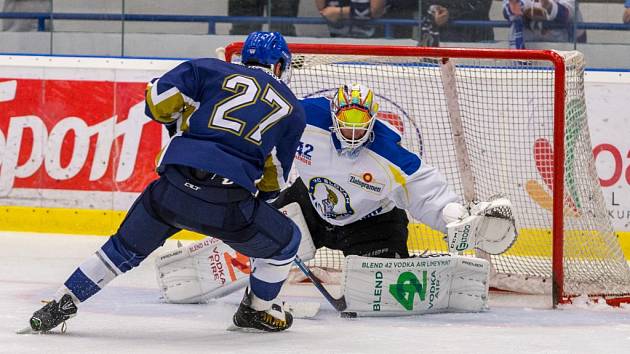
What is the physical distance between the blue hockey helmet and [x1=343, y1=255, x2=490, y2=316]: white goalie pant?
92 centimetres

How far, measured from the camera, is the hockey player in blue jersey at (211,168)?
12.4ft

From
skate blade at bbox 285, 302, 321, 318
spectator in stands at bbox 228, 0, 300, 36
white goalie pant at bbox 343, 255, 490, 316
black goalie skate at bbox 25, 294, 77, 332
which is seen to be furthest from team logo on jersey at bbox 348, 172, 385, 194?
spectator in stands at bbox 228, 0, 300, 36

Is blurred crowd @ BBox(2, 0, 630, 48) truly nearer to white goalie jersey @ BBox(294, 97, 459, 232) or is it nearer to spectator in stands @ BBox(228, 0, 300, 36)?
spectator in stands @ BBox(228, 0, 300, 36)

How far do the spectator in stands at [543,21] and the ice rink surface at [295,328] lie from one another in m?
1.95

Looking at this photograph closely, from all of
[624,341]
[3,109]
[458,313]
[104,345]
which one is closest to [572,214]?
[458,313]

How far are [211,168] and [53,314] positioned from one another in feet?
2.27

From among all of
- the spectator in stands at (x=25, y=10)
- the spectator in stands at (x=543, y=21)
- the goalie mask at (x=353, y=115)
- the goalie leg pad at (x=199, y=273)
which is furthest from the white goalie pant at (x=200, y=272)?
the spectator in stands at (x=25, y=10)

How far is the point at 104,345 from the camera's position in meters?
3.82

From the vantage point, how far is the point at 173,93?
12.2ft

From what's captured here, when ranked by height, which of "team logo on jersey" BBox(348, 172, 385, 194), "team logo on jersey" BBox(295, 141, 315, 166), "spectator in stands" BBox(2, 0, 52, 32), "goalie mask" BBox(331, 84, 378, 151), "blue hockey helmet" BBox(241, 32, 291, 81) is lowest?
"team logo on jersey" BBox(348, 172, 385, 194)

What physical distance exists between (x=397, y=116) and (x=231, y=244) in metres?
2.20

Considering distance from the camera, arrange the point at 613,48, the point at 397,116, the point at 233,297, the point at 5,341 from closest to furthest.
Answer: the point at 5,341 → the point at 233,297 → the point at 397,116 → the point at 613,48

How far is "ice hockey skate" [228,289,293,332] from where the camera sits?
416cm

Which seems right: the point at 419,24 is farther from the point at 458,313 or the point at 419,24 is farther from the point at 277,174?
the point at 277,174
